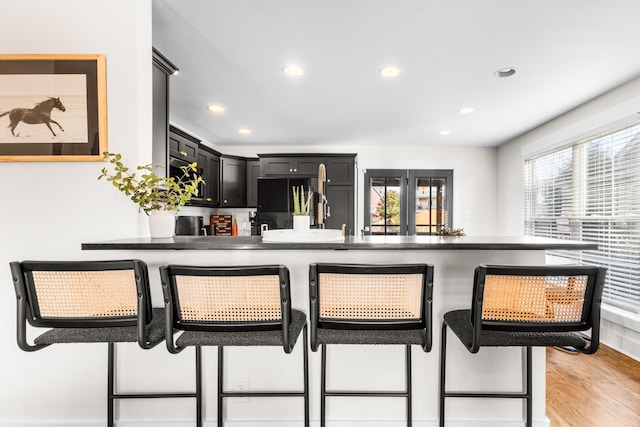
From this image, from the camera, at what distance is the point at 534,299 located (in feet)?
4.01

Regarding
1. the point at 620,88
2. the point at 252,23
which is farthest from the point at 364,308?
the point at 620,88

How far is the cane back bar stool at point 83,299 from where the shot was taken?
1200 mm

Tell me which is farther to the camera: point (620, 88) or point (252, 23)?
point (620, 88)

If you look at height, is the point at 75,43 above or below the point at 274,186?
above

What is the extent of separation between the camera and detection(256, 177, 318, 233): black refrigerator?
4621 mm

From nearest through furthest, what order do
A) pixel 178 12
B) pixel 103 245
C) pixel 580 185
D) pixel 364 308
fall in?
pixel 364 308
pixel 103 245
pixel 178 12
pixel 580 185

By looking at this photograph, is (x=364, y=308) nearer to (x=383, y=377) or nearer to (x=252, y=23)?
(x=383, y=377)

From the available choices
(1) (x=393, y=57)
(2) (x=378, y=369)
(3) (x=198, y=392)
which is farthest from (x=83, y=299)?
(1) (x=393, y=57)

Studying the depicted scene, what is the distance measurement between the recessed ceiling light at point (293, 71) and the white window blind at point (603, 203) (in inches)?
117

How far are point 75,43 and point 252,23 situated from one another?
956 millimetres

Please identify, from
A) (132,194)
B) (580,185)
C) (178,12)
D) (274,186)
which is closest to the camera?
(132,194)

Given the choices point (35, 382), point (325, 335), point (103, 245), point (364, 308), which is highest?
point (103, 245)

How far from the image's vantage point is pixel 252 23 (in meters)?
1.94

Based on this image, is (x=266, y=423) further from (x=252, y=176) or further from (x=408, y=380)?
(x=252, y=176)
